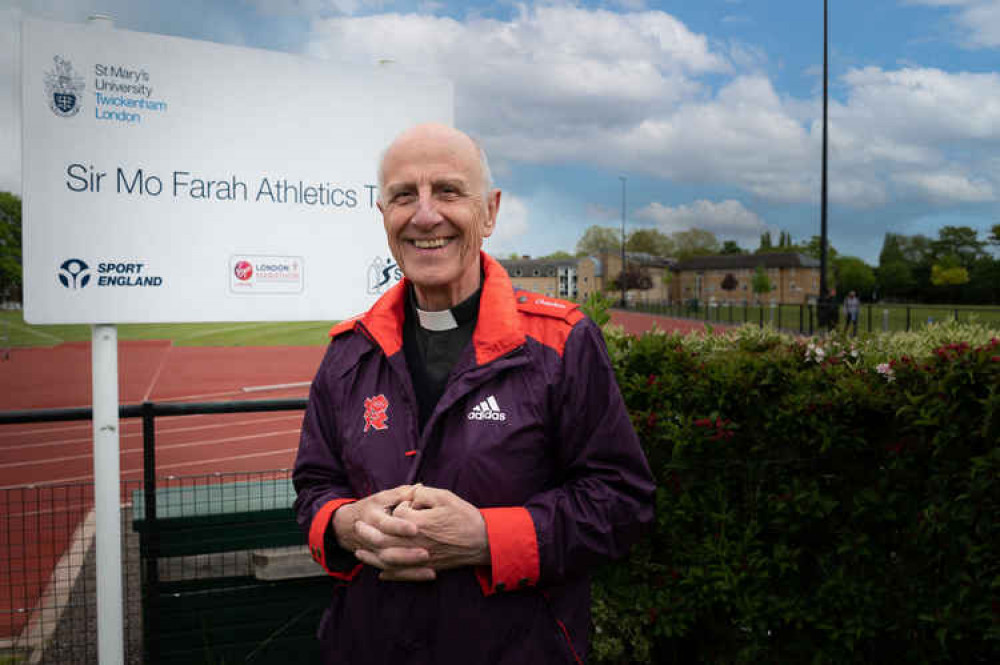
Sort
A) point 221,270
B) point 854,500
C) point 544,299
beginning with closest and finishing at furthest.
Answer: point 544,299 < point 854,500 < point 221,270

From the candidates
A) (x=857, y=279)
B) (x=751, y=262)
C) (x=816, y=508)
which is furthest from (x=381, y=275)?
(x=751, y=262)

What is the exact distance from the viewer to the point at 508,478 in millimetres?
1438

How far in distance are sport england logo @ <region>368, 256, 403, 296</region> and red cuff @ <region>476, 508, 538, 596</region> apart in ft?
6.27

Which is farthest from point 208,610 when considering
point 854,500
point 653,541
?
point 854,500

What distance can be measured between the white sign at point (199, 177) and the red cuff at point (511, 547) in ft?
6.20

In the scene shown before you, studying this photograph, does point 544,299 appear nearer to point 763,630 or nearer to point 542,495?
point 542,495

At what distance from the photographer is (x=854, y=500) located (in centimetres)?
242

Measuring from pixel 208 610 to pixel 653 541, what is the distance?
210cm

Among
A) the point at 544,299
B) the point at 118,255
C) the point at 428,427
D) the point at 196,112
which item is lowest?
the point at 428,427

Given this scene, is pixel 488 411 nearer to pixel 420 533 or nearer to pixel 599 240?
pixel 420 533

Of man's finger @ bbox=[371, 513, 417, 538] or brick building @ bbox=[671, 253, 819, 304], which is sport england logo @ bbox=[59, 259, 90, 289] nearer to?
man's finger @ bbox=[371, 513, 417, 538]

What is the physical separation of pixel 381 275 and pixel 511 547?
199 cm

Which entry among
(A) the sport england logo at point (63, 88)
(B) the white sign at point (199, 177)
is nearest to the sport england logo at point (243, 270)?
(B) the white sign at point (199, 177)

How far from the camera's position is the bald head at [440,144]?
1.52 metres
